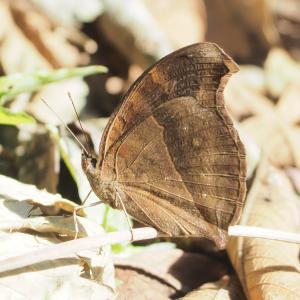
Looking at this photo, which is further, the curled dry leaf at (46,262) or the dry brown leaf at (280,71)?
the dry brown leaf at (280,71)

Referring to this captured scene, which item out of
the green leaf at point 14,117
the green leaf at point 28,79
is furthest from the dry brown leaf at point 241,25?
the green leaf at point 14,117

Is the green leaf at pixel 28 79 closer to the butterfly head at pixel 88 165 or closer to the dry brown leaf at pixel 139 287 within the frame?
the butterfly head at pixel 88 165

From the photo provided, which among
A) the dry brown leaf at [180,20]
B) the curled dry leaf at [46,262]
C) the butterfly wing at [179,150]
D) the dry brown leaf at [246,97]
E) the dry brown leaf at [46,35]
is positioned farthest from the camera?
the dry brown leaf at [180,20]

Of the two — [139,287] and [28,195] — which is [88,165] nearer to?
[28,195]

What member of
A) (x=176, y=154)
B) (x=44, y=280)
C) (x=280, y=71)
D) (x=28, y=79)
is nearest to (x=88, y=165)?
(x=176, y=154)

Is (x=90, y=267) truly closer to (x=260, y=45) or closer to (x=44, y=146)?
(x=44, y=146)

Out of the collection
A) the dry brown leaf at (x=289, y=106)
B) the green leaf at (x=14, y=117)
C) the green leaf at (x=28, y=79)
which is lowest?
the dry brown leaf at (x=289, y=106)
